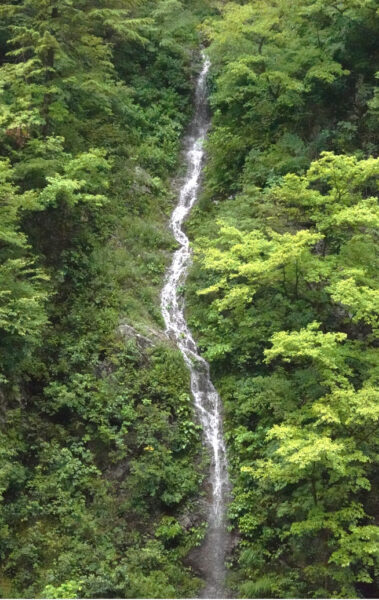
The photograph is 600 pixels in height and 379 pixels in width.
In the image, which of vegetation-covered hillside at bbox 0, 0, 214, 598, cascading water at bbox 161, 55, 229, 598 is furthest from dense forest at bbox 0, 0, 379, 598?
cascading water at bbox 161, 55, 229, 598

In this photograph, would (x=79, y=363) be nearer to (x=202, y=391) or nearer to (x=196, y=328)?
(x=202, y=391)

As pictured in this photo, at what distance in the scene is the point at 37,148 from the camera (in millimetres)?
14297

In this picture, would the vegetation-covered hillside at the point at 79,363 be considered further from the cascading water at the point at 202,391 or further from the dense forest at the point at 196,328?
the cascading water at the point at 202,391

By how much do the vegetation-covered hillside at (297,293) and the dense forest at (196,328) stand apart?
0.06 metres

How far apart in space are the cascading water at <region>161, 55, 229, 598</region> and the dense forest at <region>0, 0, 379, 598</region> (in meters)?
0.29

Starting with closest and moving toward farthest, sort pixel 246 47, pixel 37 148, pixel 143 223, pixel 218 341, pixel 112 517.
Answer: pixel 112 517 → pixel 37 148 → pixel 218 341 → pixel 143 223 → pixel 246 47

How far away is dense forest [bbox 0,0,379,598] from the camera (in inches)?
393

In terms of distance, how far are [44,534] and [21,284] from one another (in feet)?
17.2

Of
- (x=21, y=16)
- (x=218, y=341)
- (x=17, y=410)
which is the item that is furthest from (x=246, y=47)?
(x=17, y=410)

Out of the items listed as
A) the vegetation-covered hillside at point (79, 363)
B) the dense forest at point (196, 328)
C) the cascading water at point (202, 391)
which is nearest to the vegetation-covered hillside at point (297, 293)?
the dense forest at point (196, 328)

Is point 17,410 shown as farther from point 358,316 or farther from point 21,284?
point 358,316

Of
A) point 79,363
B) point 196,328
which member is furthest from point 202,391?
point 79,363

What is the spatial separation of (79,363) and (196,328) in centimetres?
421

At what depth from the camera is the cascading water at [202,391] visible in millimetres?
11406
